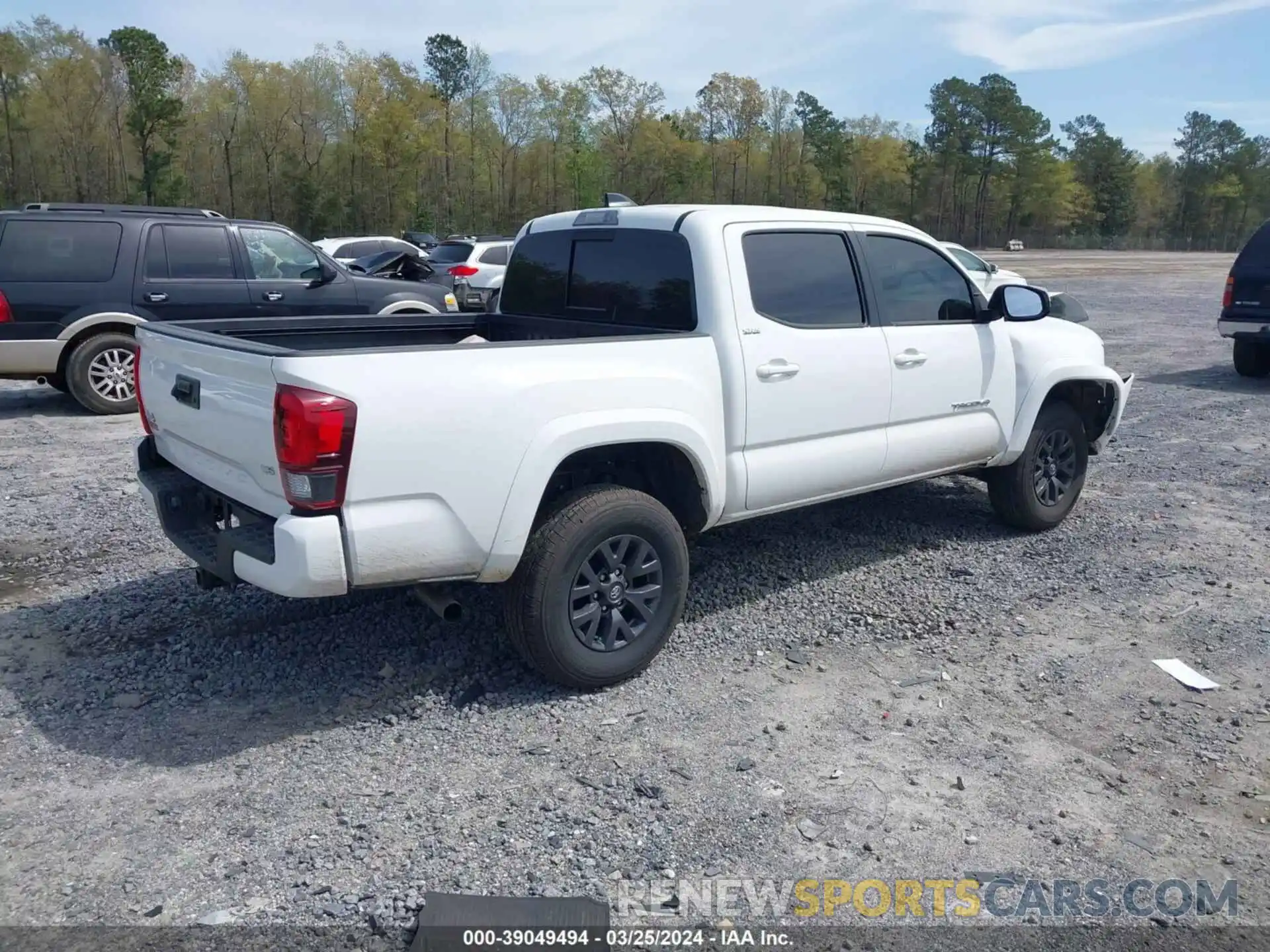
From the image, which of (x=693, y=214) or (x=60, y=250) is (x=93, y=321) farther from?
(x=693, y=214)

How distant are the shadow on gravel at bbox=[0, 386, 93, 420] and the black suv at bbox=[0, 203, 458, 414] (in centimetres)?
39

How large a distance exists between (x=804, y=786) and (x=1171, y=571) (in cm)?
330

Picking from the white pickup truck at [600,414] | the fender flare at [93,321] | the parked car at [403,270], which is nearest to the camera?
the white pickup truck at [600,414]

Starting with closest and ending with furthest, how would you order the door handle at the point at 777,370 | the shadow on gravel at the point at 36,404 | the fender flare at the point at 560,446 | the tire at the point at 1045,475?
the fender flare at the point at 560,446
the door handle at the point at 777,370
the tire at the point at 1045,475
the shadow on gravel at the point at 36,404

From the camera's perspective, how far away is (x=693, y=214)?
4.70m

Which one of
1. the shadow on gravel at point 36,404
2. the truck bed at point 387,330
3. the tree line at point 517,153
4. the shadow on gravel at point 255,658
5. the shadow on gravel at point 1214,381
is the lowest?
the shadow on gravel at point 255,658

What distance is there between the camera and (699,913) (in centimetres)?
295

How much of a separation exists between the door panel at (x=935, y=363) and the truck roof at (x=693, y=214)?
235 millimetres

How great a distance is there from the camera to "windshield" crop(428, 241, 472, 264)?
2188 cm

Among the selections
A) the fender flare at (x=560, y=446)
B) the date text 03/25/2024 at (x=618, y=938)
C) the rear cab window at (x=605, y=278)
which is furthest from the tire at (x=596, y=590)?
the date text 03/25/2024 at (x=618, y=938)

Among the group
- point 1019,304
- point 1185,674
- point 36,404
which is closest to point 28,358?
point 36,404

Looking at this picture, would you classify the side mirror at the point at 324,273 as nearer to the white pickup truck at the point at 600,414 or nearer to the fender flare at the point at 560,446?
the white pickup truck at the point at 600,414

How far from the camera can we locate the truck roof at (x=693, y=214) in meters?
4.73

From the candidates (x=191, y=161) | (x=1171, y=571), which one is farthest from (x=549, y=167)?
(x=1171, y=571)
